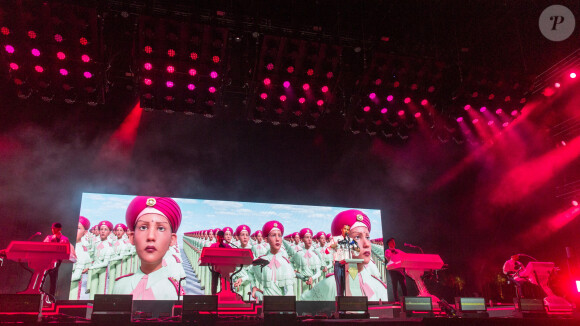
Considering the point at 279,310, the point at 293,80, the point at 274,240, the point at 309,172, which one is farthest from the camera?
the point at 309,172

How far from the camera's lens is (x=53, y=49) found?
5578mm

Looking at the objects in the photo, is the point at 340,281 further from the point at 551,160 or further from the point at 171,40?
the point at 551,160

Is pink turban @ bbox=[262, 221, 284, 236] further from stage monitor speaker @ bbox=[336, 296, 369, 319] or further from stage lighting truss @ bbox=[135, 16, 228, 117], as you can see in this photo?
stage monitor speaker @ bbox=[336, 296, 369, 319]

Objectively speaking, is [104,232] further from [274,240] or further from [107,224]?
[274,240]

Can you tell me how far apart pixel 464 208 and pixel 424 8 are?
4372 mm

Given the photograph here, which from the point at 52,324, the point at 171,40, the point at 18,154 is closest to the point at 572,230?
the point at 171,40

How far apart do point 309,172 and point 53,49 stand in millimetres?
4673

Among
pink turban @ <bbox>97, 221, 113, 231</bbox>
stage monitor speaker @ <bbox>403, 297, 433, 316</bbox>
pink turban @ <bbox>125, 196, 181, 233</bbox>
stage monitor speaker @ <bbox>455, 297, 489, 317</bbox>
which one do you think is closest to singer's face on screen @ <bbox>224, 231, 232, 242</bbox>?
pink turban @ <bbox>125, 196, 181, 233</bbox>

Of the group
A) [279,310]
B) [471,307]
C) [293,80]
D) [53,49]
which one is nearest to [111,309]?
[279,310]

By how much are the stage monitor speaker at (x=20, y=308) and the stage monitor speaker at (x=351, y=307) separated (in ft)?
8.70

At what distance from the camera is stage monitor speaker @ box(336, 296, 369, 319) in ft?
13.8

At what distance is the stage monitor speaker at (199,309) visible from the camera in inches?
142

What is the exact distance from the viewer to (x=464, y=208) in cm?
892

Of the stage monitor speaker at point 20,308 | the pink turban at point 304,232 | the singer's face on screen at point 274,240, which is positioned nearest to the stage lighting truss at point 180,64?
the singer's face on screen at point 274,240
